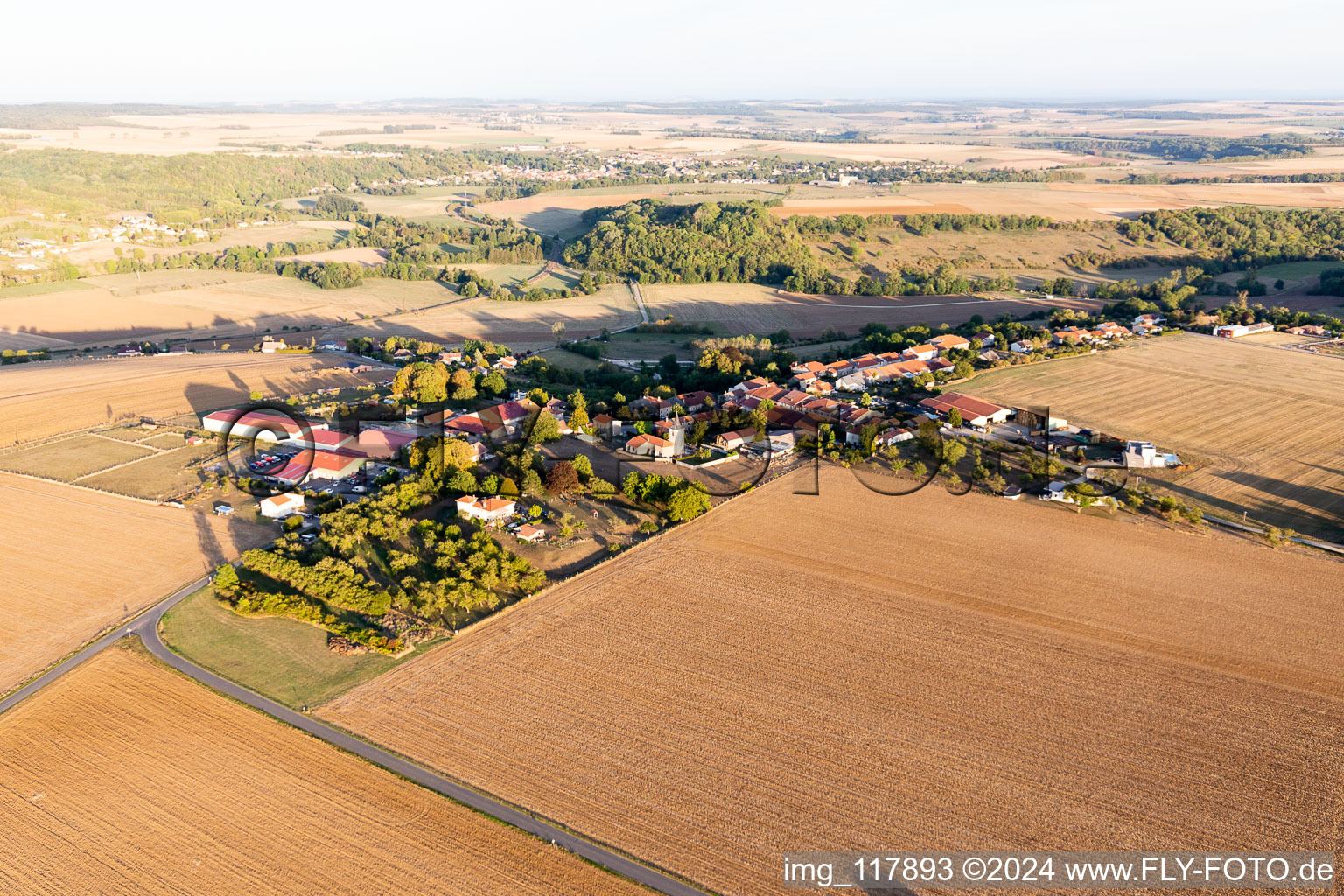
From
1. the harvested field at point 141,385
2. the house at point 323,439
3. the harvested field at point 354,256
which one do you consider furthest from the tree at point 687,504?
the harvested field at point 354,256

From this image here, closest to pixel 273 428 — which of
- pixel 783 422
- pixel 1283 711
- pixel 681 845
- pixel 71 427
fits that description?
pixel 71 427

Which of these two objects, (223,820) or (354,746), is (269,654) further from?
(223,820)

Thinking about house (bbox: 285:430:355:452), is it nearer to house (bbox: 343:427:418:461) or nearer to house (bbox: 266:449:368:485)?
house (bbox: 343:427:418:461)

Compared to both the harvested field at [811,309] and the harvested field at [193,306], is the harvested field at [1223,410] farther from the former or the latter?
the harvested field at [193,306]

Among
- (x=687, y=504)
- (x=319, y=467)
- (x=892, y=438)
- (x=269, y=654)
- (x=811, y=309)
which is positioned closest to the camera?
(x=269, y=654)

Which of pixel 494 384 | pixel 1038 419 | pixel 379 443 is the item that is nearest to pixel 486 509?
pixel 379 443

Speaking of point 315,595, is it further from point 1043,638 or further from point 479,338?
point 479,338
